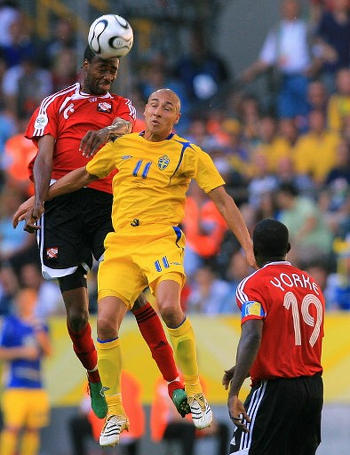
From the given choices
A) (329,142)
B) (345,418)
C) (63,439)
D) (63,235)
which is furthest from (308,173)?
(63,235)

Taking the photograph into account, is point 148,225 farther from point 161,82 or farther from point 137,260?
point 161,82

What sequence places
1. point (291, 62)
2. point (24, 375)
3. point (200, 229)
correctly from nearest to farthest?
point (200, 229) < point (24, 375) < point (291, 62)

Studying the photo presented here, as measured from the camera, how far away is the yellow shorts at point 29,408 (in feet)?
52.7

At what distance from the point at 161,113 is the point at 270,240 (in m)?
1.19

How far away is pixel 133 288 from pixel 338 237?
666 centimetres

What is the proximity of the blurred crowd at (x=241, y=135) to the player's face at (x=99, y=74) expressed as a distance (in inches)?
234

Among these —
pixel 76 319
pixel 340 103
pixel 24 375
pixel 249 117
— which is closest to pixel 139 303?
pixel 76 319

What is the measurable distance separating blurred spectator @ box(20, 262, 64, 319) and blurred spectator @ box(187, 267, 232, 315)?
1.83 m

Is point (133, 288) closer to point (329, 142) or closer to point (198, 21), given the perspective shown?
point (329, 142)

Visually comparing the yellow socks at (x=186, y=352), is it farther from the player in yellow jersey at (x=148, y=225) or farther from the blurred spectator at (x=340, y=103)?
the blurred spectator at (x=340, y=103)

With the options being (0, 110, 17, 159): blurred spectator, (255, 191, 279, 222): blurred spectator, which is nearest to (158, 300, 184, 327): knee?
(255, 191, 279, 222): blurred spectator

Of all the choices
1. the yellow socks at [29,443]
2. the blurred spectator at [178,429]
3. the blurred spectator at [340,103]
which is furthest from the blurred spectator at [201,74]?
the yellow socks at [29,443]

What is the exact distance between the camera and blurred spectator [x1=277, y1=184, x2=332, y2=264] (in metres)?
14.9

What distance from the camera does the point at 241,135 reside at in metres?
17.5
